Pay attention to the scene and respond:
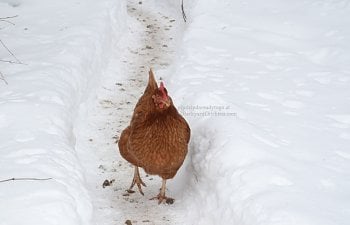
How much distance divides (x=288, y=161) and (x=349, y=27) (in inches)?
229

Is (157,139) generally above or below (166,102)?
below

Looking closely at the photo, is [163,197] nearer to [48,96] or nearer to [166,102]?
[166,102]

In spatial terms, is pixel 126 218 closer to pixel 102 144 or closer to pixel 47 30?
pixel 102 144

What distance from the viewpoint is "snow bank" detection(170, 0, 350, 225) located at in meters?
5.16

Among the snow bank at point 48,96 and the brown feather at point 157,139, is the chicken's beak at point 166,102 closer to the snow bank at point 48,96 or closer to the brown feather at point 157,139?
the brown feather at point 157,139

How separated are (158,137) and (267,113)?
2018mm

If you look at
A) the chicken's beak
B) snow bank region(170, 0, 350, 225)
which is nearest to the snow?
snow bank region(170, 0, 350, 225)

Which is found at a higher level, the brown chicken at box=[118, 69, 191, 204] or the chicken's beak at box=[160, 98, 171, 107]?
the chicken's beak at box=[160, 98, 171, 107]

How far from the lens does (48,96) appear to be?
24.1 ft

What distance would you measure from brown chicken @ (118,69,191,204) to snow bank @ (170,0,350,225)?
445mm

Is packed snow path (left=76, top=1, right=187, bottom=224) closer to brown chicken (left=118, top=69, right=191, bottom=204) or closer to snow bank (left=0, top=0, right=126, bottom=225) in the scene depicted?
snow bank (left=0, top=0, right=126, bottom=225)

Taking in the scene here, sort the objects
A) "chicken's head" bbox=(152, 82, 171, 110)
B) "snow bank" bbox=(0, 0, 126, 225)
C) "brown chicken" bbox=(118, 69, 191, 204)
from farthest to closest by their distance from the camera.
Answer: "brown chicken" bbox=(118, 69, 191, 204)
"chicken's head" bbox=(152, 82, 171, 110)
"snow bank" bbox=(0, 0, 126, 225)

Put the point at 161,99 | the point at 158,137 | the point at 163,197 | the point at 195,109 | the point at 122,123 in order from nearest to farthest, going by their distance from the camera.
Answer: the point at 161,99
the point at 158,137
the point at 163,197
the point at 195,109
the point at 122,123

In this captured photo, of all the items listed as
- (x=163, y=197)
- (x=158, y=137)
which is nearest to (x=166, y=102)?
(x=158, y=137)
